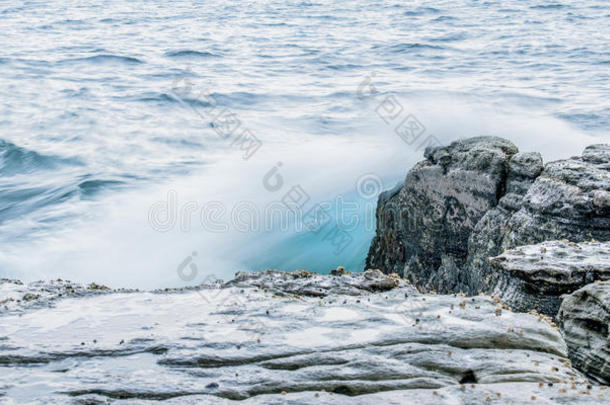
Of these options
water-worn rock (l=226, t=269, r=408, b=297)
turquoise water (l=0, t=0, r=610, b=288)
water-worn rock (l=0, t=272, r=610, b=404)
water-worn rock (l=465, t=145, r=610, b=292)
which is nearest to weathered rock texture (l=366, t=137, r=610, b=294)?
water-worn rock (l=465, t=145, r=610, b=292)

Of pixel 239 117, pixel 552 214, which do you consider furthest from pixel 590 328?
pixel 239 117

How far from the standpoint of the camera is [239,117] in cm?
1589

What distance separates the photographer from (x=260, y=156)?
14086 millimetres

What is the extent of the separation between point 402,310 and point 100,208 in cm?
910

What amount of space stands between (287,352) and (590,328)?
2081mm

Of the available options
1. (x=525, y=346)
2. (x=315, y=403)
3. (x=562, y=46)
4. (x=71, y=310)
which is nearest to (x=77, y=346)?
(x=71, y=310)

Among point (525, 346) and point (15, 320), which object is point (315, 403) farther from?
point (15, 320)

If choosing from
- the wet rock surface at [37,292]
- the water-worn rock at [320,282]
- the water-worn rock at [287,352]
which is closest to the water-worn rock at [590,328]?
the water-worn rock at [287,352]

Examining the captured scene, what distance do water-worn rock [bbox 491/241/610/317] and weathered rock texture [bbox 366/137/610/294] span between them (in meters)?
0.42

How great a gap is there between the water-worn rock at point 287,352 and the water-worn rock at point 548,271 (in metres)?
0.58

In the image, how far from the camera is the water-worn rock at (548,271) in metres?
4.45

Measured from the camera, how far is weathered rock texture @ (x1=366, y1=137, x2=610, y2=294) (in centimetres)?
544

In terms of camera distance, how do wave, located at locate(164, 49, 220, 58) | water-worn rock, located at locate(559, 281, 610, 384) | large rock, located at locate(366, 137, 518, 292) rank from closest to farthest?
water-worn rock, located at locate(559, 281, 610, 384) → large rock, located at locate(366, 137, 518, 292) → wave, located at locate(164, 49, 220, 58)

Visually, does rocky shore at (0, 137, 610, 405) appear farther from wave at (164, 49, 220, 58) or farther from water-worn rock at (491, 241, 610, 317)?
wave at (164, 49, 220, 58)
